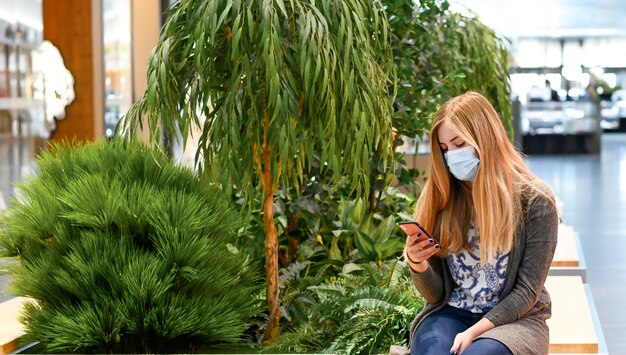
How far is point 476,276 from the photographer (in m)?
3.20

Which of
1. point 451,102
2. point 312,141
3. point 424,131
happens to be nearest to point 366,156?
point 312,141

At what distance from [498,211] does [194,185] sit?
5.37 ft

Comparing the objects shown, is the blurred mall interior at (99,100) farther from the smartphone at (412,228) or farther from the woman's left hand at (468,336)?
the woman's left hand at (468,336)

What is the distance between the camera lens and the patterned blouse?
3160mm

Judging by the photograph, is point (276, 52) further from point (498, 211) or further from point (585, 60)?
point (585, 60)

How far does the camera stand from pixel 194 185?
170 inches

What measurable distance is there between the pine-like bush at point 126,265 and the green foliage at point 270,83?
0.23 metres

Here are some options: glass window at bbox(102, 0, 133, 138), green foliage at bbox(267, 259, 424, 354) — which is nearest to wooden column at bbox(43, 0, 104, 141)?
glass window at bbox(102, 0, 133, 138)

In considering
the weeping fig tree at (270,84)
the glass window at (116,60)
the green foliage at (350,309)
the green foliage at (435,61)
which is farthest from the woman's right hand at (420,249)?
the glass window at (116,60)

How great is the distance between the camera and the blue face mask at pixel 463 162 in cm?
304

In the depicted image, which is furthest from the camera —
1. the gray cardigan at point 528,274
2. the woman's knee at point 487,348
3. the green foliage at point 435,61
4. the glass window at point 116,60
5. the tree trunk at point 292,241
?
the glass window at point 116,60

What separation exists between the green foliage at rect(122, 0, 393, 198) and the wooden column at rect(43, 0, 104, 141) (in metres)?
8.57

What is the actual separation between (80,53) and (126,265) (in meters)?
9.09

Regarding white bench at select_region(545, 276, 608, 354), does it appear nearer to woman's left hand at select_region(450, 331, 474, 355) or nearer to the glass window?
woman's left hand at select_region(450, 331, 474, 355)
